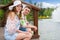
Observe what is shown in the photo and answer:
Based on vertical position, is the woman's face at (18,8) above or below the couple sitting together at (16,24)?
above

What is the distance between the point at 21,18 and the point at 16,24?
0.10 metres

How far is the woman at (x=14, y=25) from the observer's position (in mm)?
2266

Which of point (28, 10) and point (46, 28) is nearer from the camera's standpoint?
point (28, 10)

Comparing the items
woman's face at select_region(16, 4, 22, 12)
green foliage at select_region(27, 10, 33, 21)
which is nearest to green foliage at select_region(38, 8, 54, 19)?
green foliage at select_region(27, 10, 33, 21)

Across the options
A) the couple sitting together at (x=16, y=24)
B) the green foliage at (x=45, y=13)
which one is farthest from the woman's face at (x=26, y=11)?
the green foliage at (x=45, y=13)

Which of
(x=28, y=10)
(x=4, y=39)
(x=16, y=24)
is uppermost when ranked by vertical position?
(x=28, y=10)

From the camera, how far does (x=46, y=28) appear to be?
2.68 metres

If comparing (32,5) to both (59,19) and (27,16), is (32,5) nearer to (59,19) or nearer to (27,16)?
(27,16)

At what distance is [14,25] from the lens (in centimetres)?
227

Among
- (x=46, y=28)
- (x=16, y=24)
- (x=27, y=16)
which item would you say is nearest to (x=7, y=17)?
(x=16, y=24)

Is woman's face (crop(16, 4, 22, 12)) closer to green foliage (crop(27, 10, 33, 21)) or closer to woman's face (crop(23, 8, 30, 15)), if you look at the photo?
woman's face (crop(23, 8, 30, 15))

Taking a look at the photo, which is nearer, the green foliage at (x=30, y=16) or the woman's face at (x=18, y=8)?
the woman's face at (x=18, y=8)

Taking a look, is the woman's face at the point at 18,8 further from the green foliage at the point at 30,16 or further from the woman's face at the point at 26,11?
the green foliage at the point at 30,16

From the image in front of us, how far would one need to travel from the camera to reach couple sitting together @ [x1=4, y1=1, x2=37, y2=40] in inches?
89.4
